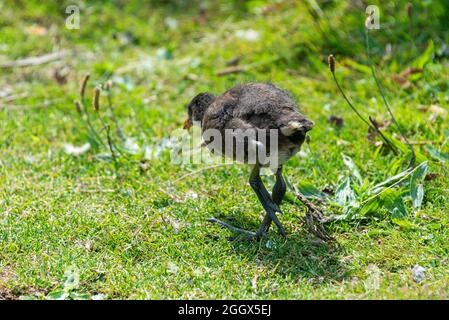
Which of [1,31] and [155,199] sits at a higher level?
[1,31]

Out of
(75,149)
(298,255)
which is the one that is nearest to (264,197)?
(298,255)

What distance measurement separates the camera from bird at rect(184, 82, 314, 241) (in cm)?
421

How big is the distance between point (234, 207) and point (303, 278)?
1.03m

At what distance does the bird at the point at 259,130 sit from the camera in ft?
13.8

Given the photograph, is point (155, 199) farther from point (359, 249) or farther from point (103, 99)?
point (103, 99)

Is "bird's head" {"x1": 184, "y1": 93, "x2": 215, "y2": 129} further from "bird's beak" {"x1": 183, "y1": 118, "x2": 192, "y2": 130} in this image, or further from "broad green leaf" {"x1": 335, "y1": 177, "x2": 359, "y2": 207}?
"broad green leaf" {"x1": 335, "y1": 177, "x2": 359, "y2": 207}

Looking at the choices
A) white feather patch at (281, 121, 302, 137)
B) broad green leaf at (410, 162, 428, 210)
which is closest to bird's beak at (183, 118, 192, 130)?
white feather patch at (281, 121, 302, 137)

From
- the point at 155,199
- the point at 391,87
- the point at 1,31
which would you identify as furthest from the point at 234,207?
the point at 1,31

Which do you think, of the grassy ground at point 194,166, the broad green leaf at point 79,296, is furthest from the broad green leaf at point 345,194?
the broad green leaf at point 79,296

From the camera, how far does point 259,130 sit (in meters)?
4.28

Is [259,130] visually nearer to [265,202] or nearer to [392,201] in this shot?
[265,202]

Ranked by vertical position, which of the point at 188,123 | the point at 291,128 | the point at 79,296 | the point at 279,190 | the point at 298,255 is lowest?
the point at 79,296

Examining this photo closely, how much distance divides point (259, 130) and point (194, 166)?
147 cm
